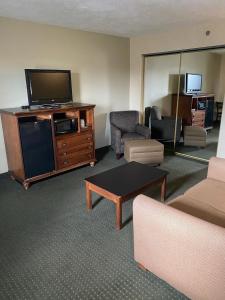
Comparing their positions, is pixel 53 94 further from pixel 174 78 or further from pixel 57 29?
pixel 174 78

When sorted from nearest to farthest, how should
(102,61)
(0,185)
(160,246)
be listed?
(160,246) < (0,185) < (102,61)

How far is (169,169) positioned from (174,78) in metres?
1.82

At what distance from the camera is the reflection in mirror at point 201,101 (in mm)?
3801

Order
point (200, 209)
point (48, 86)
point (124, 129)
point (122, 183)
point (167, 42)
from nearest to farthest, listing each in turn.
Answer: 1. point (200, 209)
2. point (122, 183)
3. point (48, 86)
4. point (167, 42)
5. point (124, 129)

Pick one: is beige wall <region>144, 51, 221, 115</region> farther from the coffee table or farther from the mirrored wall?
the coffee table

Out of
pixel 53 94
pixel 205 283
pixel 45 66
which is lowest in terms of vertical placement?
pixel 205 283

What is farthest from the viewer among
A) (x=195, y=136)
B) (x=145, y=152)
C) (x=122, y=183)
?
(x=195, y=136)

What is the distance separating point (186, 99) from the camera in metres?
4.31

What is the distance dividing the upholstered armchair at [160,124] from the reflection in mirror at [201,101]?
0.15 m

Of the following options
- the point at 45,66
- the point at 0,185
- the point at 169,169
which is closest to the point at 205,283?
the point at 169,169

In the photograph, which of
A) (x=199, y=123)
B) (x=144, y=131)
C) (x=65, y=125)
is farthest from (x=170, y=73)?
(x=65, y=125)

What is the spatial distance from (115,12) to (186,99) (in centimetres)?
212

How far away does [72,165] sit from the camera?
367 cm

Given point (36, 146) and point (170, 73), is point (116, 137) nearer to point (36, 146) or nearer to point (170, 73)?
point (36, 146)
